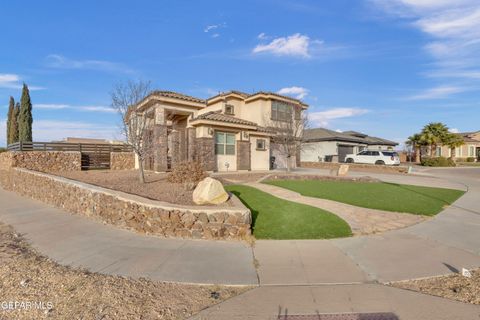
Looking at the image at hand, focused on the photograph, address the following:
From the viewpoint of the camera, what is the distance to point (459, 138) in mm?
40062

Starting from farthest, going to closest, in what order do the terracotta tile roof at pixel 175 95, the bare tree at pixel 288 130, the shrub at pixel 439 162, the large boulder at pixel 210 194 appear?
the shrub at pixel 439 162
the bare tree at pixel 288 130
the terracotta tile roof at pixel 175 95
the large boulder at pixel 210 194

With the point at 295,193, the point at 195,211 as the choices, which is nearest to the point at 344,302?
the point at 195,211

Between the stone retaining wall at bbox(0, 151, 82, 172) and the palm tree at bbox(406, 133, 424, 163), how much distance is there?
143ft

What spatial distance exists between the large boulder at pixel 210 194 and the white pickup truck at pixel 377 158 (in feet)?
86.9

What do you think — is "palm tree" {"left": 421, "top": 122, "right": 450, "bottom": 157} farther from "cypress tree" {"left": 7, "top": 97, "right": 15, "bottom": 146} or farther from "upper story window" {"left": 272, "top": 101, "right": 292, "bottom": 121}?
"cypress tree" {"left": 7, "top": 97, "right": 15, "bottom": 146}

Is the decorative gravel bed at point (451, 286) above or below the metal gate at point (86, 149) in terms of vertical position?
below

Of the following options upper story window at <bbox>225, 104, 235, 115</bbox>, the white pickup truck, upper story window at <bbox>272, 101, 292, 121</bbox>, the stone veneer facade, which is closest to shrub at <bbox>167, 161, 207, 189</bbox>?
the stone veneer facade

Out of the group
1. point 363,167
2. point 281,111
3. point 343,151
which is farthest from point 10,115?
point 343,151

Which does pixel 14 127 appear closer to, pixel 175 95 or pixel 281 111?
pixel 175 95

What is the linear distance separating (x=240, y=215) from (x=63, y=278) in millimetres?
3546

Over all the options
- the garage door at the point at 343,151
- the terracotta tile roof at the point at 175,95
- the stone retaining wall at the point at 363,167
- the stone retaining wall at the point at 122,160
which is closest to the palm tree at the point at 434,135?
the garage door at the point at 343,151

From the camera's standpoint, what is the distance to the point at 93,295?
3.67 meters

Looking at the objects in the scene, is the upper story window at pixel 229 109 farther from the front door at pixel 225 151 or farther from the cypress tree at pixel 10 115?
the cypress tree at pixel 10 115

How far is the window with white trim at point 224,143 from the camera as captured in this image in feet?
59.3
